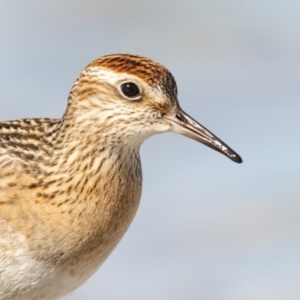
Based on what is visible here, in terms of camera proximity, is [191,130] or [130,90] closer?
[130,90]

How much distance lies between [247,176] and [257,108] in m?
1.66

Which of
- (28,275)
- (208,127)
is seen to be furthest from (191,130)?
(208,127)

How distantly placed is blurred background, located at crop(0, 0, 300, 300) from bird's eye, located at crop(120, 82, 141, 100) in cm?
419

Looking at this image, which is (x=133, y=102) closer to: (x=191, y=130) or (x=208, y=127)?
(x=191, y=130)

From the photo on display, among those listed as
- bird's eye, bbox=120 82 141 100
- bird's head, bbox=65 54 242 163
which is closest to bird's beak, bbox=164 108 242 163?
bird's head, bbox=65 54 242 163

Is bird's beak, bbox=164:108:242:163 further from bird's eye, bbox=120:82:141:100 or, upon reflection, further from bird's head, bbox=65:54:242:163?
bird's eye, bbox=120:82:141:100

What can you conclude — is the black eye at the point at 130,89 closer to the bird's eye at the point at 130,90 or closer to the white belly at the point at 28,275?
the bird's eye at the point at 130,90

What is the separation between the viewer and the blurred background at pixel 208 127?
441 inches

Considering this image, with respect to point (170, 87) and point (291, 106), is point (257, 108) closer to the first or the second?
point (291, 106)

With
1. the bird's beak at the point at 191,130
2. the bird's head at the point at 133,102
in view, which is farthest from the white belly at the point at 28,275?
the bird's beak at the point at 191,130

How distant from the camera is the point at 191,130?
7.06 meters

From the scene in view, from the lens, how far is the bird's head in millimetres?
6902

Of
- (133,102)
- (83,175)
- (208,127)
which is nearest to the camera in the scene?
(133,102)

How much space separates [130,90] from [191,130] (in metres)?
0.44
